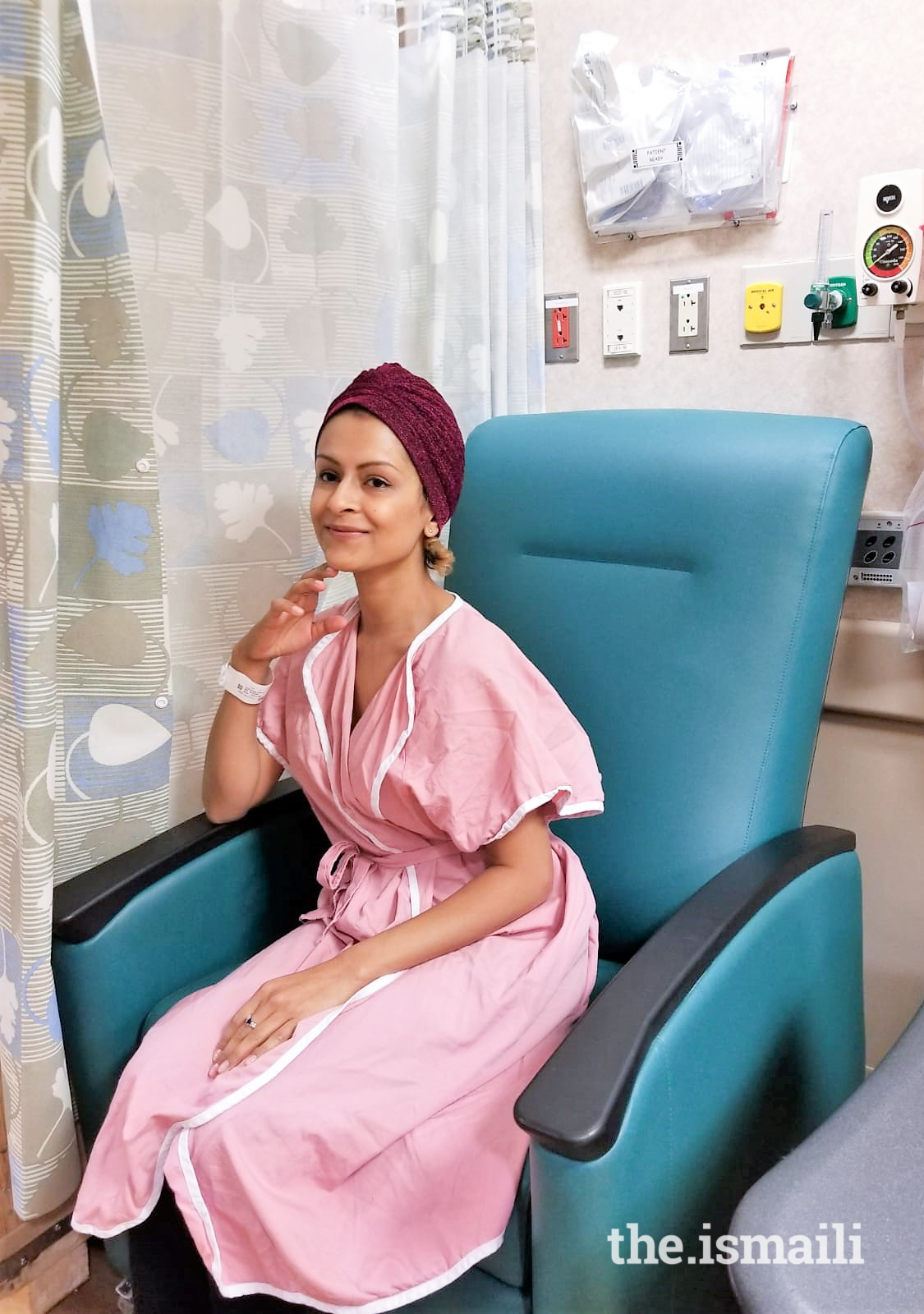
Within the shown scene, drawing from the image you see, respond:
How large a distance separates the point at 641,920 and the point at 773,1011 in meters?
0.23

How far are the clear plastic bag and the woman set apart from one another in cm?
62

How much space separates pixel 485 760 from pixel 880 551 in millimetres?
731

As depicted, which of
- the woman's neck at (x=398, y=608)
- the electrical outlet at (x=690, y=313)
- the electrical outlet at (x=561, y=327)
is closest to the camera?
the woman's neck at (x=398, y=608)

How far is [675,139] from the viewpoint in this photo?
147 cm

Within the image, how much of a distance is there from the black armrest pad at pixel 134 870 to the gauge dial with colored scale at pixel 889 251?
1.05 metres

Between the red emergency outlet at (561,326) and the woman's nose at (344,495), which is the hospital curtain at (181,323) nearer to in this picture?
the red emergency outlet at (561,326)

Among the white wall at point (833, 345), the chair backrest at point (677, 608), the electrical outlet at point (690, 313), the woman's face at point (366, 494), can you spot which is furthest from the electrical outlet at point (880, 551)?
the woman's face at point (366, 494)

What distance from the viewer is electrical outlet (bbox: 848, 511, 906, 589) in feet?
4.62

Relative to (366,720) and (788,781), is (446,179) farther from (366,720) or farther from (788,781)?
(788,781)

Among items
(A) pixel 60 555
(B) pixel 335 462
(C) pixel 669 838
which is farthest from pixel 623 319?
(A) pixel 60 555

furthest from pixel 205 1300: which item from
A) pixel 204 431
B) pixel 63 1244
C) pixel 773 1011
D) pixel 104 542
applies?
pixel 204 431

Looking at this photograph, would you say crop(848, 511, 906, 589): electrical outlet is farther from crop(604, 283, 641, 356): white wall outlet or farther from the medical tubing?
crop(604, 283, 641, 356): white wall outlet

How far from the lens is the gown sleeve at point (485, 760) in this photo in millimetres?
1053

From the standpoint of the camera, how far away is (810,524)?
1.16 meters
